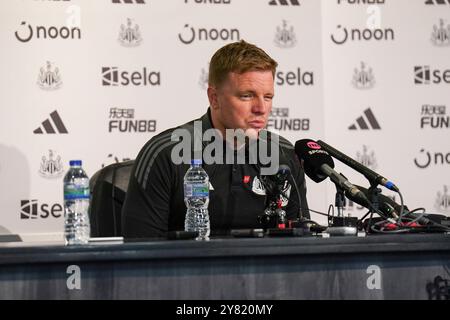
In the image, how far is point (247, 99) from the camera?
338 cm

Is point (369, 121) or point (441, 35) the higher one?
point (441, 35)

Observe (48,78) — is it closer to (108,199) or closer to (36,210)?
(36,210)

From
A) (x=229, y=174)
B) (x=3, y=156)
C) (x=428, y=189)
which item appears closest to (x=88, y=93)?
(x=3, y=156)

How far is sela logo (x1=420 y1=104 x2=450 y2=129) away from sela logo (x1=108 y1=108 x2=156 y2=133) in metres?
1.81

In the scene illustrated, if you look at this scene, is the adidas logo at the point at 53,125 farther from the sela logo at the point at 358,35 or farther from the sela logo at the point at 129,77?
the sela logo at the point at 358,35

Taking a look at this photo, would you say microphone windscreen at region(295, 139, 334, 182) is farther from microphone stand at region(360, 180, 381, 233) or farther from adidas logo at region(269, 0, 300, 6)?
adidas logo at region(269, 0, 300, 6)

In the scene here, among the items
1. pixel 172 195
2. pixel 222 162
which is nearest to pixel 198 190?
pixel 172 195

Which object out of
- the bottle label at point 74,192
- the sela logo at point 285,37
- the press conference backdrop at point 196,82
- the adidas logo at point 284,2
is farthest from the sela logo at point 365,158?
the bottle label at point 74,192

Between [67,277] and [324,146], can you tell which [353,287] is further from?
[67,277]

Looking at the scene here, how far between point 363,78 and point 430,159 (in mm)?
703

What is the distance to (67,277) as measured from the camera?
2.23 m
